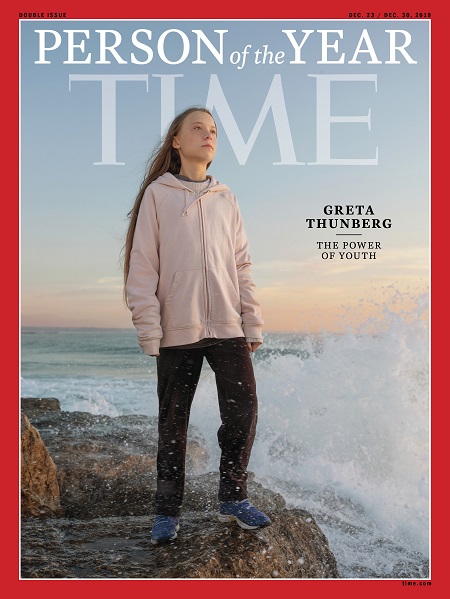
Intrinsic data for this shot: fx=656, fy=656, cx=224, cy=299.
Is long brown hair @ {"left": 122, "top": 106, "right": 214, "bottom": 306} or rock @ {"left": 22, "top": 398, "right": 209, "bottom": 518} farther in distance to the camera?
rock @ {"left": 22, "top": 398, "right": 209, "bottom": 518}

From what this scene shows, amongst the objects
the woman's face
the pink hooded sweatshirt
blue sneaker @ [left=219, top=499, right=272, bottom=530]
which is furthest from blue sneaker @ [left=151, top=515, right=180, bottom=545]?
the woman's face

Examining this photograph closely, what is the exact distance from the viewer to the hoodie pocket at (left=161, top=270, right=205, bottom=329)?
10.2 ft

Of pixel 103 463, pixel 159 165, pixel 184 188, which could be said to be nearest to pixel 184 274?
pixel 184 188

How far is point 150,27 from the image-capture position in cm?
387

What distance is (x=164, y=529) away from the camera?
308 centimetres

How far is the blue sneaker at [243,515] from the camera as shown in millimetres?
3076

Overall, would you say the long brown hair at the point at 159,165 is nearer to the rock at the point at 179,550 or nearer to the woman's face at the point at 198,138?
the woman's face at the point at 198,138

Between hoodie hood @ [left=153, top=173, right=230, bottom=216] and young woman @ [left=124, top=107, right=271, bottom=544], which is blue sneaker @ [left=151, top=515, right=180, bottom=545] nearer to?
→ young woman @ [left=124, top=107, right=271, bottom=544]

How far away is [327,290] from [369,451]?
178 cm

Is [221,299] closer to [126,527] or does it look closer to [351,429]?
[126,527]

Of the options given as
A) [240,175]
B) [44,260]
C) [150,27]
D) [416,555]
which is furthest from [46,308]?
[416,555]

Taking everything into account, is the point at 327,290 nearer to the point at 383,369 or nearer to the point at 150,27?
the point at 383,369

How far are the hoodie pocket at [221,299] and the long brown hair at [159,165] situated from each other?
459 millimetres

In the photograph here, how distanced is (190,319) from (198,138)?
92 centimetres
